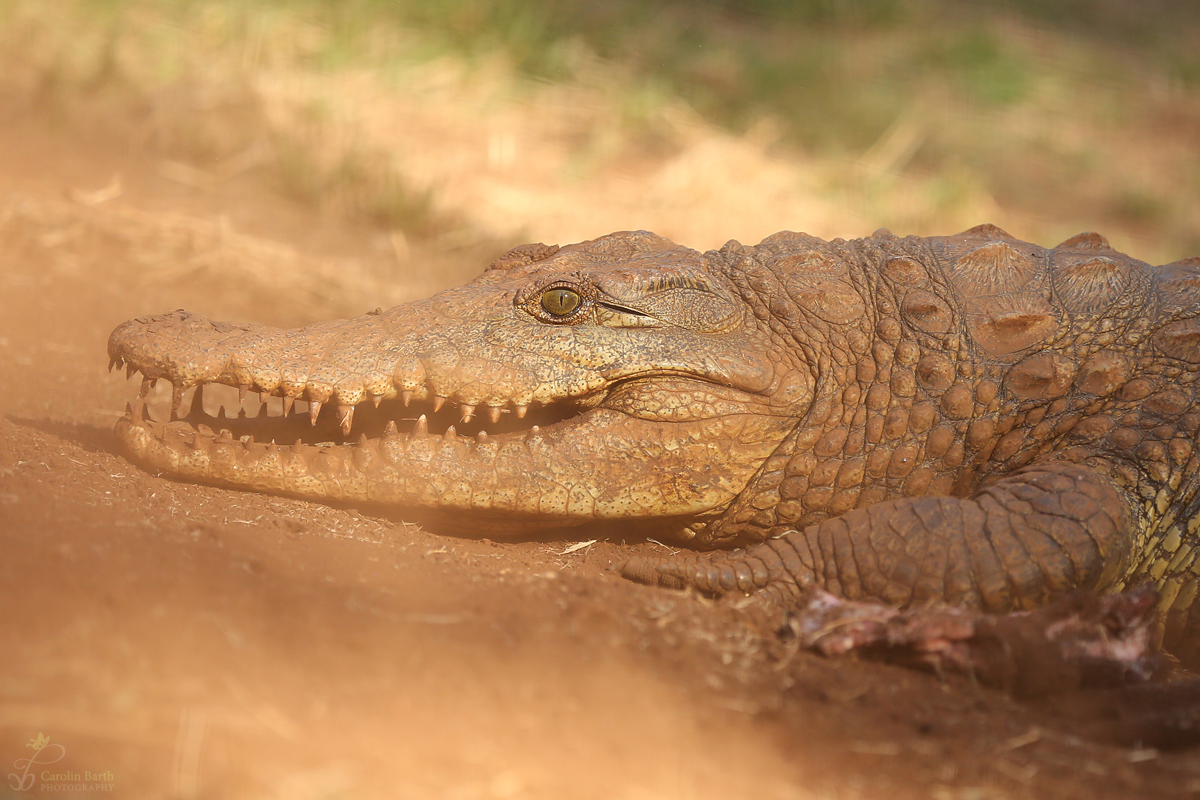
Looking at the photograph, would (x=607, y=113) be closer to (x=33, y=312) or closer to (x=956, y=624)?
(x=33, y=312)

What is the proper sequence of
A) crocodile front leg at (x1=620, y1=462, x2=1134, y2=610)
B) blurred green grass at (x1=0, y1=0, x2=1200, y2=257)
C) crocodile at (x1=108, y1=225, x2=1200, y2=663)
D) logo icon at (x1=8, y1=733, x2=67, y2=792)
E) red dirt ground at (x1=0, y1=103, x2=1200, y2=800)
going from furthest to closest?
blurred green grass at (x1=0, y1=0, x2=1200, y2=257) → crocodile at (x1=108, y1=225, x2=1200, y2=663) → crocodile front leg at (x1=620, y1=462, x2=1134, y2=610) → red dirt ground at (x1=0, y1=103, x2=1200, y2=800) → logo icon at (x1=8, y1=733, x2=67, y2=792)

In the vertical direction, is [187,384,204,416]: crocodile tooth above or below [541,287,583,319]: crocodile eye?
below

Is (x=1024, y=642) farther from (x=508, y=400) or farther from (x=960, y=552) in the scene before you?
(x=508, y=400)

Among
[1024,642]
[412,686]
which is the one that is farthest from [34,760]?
[1024,642]

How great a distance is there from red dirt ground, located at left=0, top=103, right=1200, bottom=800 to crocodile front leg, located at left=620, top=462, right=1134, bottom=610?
1.34 feet

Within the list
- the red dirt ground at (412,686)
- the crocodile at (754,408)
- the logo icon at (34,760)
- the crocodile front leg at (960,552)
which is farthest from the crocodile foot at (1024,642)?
the logo icon at (34,760)

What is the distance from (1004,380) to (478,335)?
1870 millimetres

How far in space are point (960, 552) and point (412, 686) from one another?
5.78 ft

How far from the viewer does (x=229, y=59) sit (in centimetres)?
748

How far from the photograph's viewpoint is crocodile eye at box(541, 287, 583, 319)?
3.47 metres

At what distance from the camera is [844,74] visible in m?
10.2

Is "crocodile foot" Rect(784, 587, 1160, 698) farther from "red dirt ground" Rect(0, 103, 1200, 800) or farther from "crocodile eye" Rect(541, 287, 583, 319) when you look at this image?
"crocodile eye" Rect(541, 287, 583, 319)

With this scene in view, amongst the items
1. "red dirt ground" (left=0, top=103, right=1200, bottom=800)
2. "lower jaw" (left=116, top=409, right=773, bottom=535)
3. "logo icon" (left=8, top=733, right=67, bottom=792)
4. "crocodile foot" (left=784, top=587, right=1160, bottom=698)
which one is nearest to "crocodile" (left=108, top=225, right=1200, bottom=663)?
"lower jaw" (left=116, top=409, right=773, bottom=535)

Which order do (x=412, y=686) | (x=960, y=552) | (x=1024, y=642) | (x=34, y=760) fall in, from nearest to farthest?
(x=34, y=760) < (x=412, y=686) < (x=1024, y=642) < (x=960, y=552)
